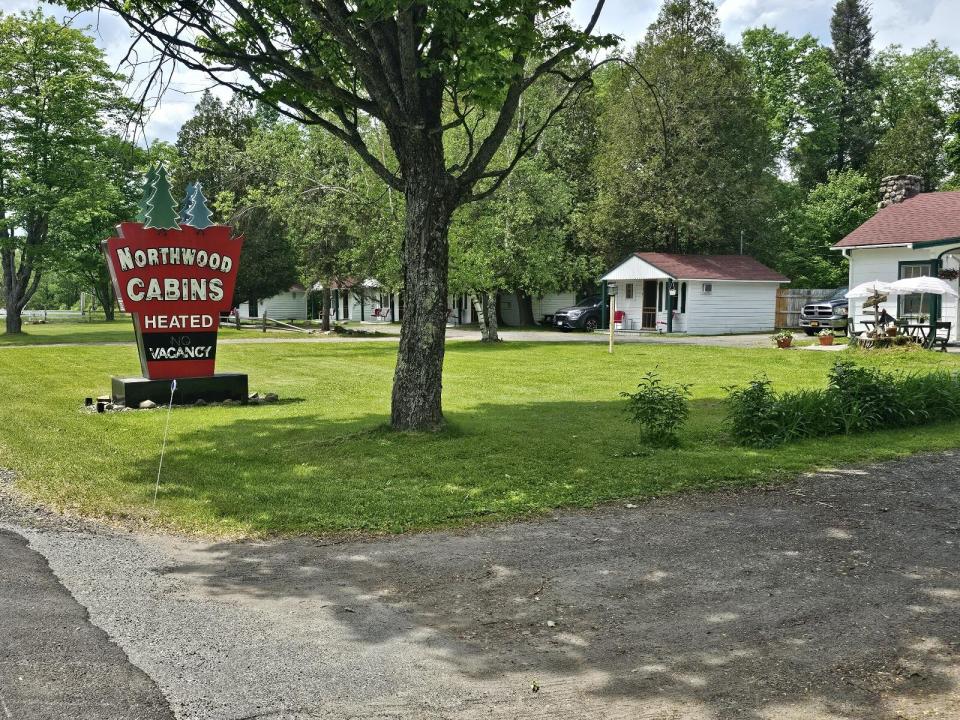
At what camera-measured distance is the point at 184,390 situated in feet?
44.6

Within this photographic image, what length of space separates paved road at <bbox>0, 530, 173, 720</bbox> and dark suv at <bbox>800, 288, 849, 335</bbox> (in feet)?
93.3

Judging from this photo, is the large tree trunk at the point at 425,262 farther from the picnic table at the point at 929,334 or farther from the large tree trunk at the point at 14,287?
the large tree trunk at the point at 14,287

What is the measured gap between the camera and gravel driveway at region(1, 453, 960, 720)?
3734mm

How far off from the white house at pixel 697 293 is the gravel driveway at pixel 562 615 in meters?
28.7

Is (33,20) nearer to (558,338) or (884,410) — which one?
(558,338)

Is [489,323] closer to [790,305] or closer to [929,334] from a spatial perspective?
[929,334]

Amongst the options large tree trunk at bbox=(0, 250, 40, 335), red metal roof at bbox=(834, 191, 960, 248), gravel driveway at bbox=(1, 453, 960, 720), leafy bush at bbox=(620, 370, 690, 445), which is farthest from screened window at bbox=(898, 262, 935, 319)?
large tree trunk at bbox=(0, 250, 40, 335)

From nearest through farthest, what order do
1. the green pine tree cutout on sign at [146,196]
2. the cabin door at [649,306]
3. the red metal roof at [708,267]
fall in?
the green pine tree cutout on sign at [146,196] → the red metal roof at [708,267] → the cabin door at [649,306]

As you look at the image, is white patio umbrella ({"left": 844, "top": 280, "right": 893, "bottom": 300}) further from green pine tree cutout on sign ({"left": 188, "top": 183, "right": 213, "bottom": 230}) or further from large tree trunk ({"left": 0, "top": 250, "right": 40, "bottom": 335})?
large tree trunk ({"left": 0, "top": 250, "right": 40, "bottom": 335})

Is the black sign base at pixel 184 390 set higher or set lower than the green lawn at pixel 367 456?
higher

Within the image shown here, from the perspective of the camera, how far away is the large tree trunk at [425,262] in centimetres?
977

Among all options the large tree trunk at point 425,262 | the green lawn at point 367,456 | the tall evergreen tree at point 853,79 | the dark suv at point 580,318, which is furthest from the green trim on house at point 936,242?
the tall evergreen tree at point 853,79

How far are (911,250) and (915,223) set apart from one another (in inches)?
67.5

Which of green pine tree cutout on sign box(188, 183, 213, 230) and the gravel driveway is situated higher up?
green pine tree cutout on sign box(188, 183, 213, 230)
